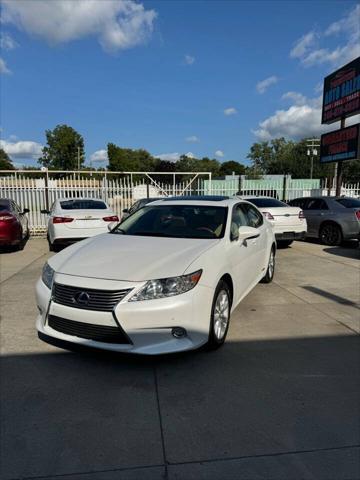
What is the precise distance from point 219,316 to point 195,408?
1.10m

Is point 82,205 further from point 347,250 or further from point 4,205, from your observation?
point 347,250

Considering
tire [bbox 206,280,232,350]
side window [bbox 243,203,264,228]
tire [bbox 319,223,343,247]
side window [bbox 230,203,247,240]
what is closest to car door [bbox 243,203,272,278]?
side window [bbox 243,203,264,228]

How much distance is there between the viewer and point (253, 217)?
18.5 feet

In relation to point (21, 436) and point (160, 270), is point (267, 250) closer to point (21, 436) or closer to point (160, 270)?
point (160, 270)

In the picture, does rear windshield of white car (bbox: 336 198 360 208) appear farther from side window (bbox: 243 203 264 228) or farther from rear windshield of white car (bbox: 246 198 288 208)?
side window (bbox: 243 203 264 228)

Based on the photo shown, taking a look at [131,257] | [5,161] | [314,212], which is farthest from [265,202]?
[5,161]

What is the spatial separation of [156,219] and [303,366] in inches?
96.9

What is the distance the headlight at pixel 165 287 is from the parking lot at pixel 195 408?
560 mm

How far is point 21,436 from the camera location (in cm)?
243

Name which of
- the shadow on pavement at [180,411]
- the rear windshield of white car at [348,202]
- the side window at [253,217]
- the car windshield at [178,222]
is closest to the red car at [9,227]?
the car windshield at [178,222]

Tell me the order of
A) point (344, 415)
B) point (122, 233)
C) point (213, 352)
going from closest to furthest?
point (344, 415) → point (213, 352) → point (122, 233)

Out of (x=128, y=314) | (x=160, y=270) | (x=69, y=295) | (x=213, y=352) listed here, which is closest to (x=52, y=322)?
(x=69, y=295)

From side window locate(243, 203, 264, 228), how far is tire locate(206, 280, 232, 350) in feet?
5.62

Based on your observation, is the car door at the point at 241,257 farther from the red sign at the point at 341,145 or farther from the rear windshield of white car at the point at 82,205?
the red sign at the point at 341,145
